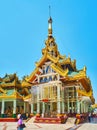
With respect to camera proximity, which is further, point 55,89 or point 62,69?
point 62,69

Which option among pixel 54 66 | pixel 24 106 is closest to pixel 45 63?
pixel 54 66

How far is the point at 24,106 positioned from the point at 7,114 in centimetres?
331

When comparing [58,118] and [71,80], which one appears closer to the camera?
[58,118]

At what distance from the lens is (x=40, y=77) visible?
92.8 feet

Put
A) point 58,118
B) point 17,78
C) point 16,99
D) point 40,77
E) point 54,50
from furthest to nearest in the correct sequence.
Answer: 1. point 17,78
2. point 54,50
3. point 16,99
4. point 40,77
5. point 58,118

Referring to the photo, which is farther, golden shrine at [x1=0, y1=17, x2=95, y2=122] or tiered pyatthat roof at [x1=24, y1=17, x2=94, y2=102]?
tiered pyatthat roof at [x1=24, y1=17, x2=94, y2=102]

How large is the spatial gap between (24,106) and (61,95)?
30.7ft

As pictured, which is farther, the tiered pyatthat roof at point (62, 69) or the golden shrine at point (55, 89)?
the tiered pyatthat roof at point (62, 69)

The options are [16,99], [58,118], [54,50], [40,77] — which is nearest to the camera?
[58,118]

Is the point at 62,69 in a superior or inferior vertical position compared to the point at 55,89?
superior

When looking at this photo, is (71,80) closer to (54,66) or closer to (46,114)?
(54,66)

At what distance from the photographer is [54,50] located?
32.5 metres

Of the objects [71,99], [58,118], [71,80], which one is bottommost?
[58,118]

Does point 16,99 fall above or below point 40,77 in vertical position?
below
